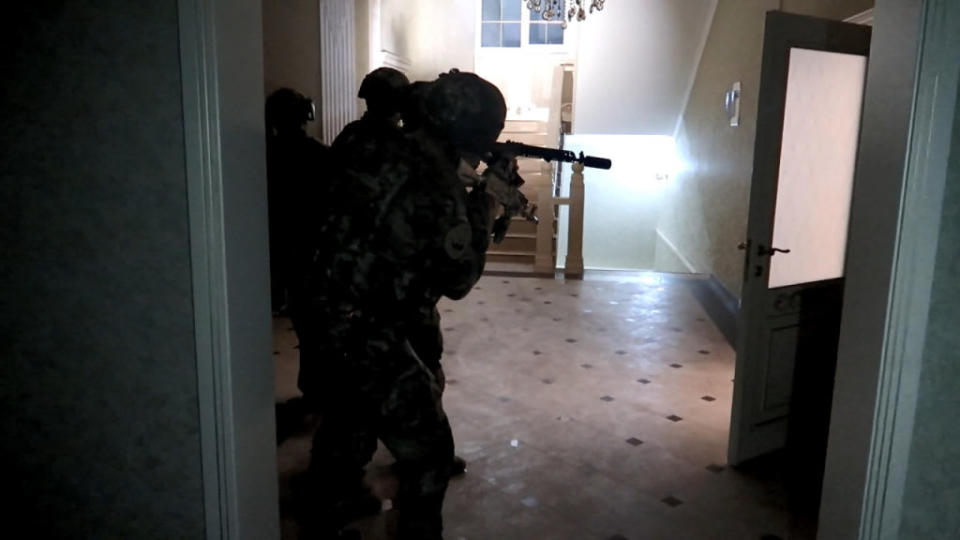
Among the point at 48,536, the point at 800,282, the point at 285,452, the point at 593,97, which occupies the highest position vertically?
the point at 593,97

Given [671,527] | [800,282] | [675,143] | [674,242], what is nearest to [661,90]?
[675,143]

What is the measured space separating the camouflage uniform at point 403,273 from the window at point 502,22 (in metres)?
9.46

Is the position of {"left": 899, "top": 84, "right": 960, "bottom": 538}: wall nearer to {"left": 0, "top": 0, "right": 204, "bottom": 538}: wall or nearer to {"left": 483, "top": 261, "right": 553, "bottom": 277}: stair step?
{"left": 0, "top": 0, "right": 204, "bottom": 538}: wall

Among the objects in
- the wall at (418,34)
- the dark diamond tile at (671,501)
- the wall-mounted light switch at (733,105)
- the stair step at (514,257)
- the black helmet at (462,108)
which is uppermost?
the wall at (418,34)

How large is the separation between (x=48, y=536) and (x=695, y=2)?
8.29 metres


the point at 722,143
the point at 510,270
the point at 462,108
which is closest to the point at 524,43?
the point at 510,270

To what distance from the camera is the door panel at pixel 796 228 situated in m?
2.81

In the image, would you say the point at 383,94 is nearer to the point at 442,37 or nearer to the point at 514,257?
the point at 514,257

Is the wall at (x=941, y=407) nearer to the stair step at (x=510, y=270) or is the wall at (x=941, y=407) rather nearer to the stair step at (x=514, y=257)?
the stair step at (x=510, y=270)

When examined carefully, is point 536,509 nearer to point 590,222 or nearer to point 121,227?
point 121,227

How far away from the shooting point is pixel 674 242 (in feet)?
30.3

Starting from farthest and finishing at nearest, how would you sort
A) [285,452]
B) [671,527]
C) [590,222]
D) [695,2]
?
[590,222]
[695,2]
[285,452]
[671,527]

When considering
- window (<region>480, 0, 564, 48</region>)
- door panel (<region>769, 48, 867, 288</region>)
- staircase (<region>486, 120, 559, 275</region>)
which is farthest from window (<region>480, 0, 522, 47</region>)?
door panel (<region>769, 48, 867, 288</region>)

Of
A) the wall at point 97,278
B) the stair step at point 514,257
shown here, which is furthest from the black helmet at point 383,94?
the stair step at point 514,257
